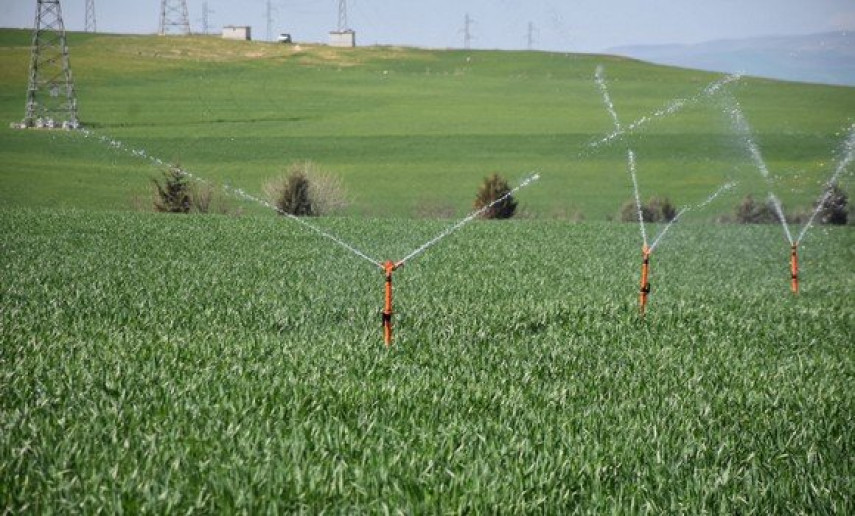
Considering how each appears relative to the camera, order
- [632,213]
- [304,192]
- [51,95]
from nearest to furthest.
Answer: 1. [304,192]
2. [632,213]
3. [51,95]

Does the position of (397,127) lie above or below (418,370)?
below

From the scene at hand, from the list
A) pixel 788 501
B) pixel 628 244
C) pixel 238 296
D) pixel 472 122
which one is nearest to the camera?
pixel 788 501

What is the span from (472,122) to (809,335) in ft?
244

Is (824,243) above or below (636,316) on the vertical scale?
below

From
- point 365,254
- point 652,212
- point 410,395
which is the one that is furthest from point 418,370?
point 652,212

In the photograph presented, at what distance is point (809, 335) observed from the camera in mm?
15898

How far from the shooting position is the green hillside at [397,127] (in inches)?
2542

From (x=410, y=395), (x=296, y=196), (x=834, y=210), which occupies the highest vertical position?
(x=410, y=395)

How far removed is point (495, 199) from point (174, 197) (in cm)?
1441

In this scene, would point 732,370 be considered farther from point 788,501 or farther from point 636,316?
point 788,501

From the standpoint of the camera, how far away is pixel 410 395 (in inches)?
370

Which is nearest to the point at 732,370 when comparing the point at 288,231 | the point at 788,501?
the point at 788,501

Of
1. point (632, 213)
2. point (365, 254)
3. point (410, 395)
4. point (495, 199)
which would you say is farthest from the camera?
point (632, 213)

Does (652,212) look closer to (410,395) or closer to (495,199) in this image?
→ (495,199)
